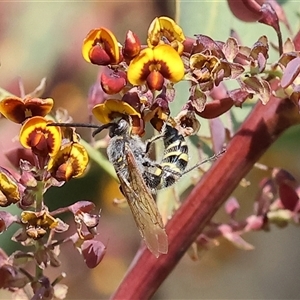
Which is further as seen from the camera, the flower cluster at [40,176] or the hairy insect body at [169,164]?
the hairy insect body at [169,164]

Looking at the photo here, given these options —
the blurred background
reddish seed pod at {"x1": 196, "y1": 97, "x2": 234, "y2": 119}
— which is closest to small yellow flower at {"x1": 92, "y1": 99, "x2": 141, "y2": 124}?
reddish seed pod at {"x1": 196, "y1": 97, "x2": 234, "y2": 119}

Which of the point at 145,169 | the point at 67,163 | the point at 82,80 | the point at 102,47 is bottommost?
the point at 82,80

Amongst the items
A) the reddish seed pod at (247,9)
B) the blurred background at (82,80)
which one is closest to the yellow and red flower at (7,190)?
the reddish seed pod at (247,9)

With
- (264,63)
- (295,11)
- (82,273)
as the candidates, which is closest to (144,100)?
(264,63)

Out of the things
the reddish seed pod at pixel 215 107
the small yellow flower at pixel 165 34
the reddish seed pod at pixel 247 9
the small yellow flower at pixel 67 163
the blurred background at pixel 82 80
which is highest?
the small yellow flower at pixel 165 34

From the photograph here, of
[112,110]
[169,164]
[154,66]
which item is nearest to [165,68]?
[154,66]

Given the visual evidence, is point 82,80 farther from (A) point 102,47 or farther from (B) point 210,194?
(A) point 102,47

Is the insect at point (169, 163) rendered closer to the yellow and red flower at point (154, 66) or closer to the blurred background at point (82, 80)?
the yellow and red flower at point (154, 66)

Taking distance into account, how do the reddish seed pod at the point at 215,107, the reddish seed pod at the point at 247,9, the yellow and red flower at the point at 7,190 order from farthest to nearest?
the reddish seed pod at the point at 247,9
the reddish seed pod at the point at 215,107
the yellow and red flower at the point at 7,190

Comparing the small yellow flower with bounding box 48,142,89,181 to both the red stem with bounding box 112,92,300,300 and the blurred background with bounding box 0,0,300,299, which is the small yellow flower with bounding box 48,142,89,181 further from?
the blurred background with bounding box 0,0,300,299
